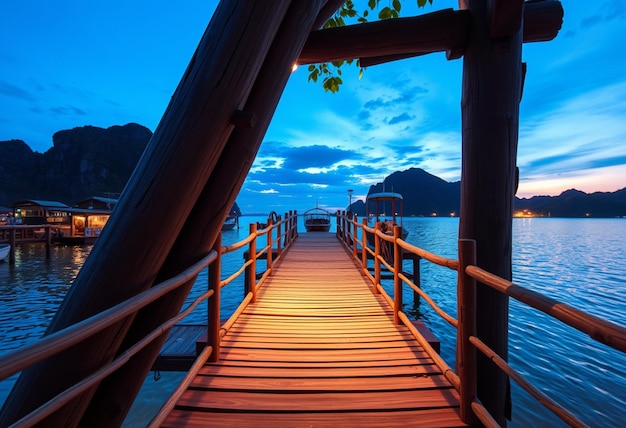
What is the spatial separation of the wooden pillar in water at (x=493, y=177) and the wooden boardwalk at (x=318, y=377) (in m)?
0.36

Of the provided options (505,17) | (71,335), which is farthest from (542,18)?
(71,335)

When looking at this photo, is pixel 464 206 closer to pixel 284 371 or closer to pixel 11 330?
pixel 284 371

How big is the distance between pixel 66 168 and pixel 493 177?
112m

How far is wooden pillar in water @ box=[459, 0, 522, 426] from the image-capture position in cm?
204

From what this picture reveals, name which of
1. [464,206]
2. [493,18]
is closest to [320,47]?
[493,18]

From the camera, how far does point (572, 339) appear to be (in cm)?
856

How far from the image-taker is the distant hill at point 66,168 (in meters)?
79.7

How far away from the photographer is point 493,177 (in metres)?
2.05

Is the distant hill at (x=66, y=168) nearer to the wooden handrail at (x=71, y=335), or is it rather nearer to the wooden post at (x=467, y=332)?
the wooden handrail at (x=71, y=335)

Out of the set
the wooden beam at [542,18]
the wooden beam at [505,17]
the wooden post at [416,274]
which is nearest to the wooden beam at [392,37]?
the wooden beam at [505,17]

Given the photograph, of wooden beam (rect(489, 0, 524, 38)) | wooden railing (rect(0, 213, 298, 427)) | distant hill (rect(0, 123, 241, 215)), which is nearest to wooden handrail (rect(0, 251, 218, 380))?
wooden railing (rect(0, 213, 298, 427))

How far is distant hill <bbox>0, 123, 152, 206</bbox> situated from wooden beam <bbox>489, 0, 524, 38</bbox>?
90298mm

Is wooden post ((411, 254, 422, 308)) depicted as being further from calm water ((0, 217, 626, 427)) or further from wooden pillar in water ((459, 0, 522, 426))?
wooden pillar in water ((459, 0, 522, 426))

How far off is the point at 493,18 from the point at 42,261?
25.6 m
